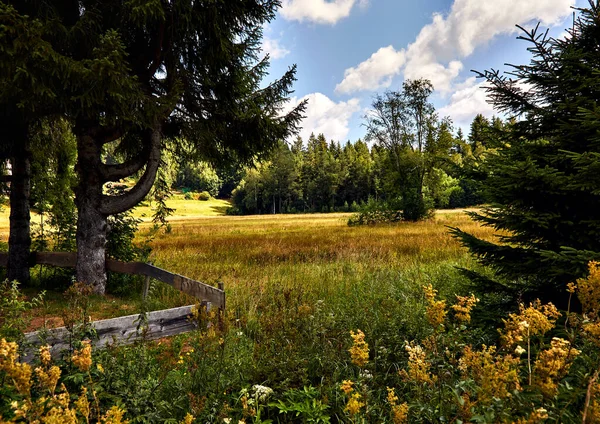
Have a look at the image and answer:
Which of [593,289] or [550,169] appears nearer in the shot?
[593,289]

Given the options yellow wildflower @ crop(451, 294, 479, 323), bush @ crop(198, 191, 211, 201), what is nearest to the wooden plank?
yellow wildflower @ crop(451, 294, 479, 323)

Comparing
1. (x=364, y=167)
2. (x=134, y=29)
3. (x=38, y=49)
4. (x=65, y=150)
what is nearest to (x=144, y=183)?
(x=38, y=49)

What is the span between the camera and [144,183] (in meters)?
7.08

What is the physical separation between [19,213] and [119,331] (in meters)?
6.10

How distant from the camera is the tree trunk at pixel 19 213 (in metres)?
7.41

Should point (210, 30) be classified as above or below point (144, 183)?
above

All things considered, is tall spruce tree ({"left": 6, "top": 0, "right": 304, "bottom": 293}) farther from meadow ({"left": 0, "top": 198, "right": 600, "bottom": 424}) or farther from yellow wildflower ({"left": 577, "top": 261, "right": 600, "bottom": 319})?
yellow wildflower ({"left": 577, "top": 261, "right": 600, "bottom": 319})

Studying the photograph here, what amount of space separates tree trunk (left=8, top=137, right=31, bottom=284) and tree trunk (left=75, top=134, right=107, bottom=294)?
1840 mm

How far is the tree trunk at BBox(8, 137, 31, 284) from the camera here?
7.41 meters

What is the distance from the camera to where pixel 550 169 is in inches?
132

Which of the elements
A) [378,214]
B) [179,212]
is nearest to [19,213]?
[378,214]

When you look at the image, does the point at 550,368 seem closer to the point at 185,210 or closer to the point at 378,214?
the point at 378,214

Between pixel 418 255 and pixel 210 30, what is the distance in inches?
370

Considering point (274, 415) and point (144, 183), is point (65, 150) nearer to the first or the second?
point (144, 183)
